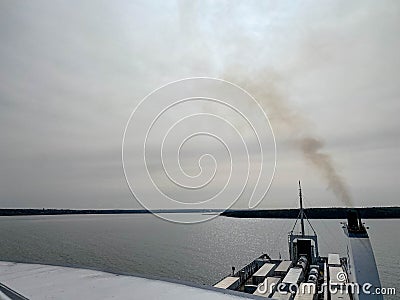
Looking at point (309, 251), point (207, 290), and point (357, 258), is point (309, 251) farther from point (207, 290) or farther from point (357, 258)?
point (207, 290)

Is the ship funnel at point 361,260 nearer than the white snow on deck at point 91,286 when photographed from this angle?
No

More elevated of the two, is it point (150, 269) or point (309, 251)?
point (309, 251)

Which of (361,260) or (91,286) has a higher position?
(91,286)

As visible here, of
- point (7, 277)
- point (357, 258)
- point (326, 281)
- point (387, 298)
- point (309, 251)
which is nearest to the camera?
point (7, 277)

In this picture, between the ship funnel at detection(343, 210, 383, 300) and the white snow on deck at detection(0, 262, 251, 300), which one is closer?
the white snow on deck at detection(0, 262, 251, 300)

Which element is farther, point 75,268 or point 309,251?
point 309,251

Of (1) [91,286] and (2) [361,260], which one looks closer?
(1) [91,286]

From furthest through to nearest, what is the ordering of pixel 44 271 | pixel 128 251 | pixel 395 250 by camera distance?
pixel 128 251 < pixel 395 250 < pixel 44 271

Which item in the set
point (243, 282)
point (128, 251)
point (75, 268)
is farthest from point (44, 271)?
point (128, 251)
